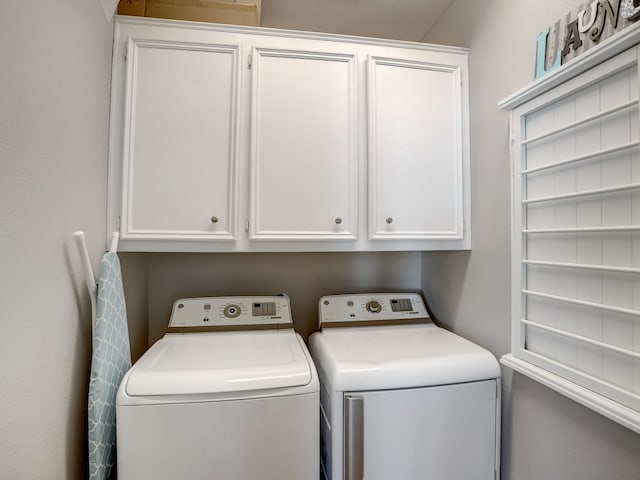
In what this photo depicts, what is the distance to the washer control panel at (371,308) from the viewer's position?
5.82ft

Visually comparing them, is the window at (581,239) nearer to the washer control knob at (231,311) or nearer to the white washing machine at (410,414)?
the white washing machine at (410,414)

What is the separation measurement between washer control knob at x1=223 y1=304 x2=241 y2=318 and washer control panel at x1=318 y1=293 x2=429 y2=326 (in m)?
0.43

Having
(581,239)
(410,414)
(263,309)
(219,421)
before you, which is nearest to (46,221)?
(219,421)

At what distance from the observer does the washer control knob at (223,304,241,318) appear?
1.69 m

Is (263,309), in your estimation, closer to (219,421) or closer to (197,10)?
(219,421)

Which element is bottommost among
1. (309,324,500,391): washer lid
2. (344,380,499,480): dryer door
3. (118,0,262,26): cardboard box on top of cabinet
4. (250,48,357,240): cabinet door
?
(344,380,499,480): dryer door

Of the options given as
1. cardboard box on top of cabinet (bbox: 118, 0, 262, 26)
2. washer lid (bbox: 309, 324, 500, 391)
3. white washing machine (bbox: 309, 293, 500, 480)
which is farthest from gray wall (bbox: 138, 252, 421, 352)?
cardboard box on top of cabinet (bbox: 118, 0, 262, 26)

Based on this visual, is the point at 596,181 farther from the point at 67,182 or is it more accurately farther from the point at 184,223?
the point at 67,182

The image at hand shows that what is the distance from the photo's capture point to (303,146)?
1.49 meters

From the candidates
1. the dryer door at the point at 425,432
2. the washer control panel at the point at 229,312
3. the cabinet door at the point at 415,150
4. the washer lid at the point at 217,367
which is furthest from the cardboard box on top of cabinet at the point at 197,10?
the dryer door at the point at 425,432

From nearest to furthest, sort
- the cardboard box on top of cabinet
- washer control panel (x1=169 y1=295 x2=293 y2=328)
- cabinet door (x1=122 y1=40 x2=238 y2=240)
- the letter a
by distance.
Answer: the letter a → cabinet door (x1=122 y1=40 x2=238 y2=240) → the cardboard box on top of cabinet → washer control panel (x1=169 y1=295 x2=293 y2=328)

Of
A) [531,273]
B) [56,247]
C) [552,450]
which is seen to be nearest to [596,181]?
[531,273]

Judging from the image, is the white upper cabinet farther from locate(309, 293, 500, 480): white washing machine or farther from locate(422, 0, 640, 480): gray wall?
locate(309, 293, 500, 480): white washing machine

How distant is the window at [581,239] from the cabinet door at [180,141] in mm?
1155
